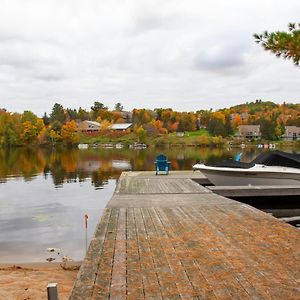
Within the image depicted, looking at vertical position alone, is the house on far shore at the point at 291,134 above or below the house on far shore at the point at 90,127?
below

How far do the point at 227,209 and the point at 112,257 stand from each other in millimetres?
4899

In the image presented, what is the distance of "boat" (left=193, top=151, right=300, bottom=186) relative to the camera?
15859 mm

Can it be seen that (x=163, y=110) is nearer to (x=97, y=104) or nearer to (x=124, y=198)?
(x=97, y=104)

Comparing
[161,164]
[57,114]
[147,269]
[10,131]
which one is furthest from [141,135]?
[147,269]

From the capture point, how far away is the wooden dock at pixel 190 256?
13.5 ft

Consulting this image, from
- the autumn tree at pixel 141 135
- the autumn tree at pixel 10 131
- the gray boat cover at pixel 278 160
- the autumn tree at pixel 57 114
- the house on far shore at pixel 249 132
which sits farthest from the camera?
the autumn tree at pixel 57 114

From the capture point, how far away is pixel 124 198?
1164 centimetres

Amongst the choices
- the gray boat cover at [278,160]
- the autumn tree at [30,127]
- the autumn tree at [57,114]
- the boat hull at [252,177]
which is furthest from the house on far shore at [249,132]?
the boat hull at [252,177]

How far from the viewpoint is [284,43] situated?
4.94m

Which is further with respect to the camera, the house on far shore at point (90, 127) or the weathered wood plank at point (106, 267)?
the house on far shore at point (90, 127)

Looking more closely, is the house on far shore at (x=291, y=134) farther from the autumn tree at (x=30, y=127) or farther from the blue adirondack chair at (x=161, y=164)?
the blue adirondack chair at (x=161, y=164)

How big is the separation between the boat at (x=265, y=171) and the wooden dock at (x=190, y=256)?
22.7 feet

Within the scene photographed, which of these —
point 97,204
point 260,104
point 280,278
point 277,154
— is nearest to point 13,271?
point 280,278

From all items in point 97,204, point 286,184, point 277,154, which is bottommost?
point 97,204
